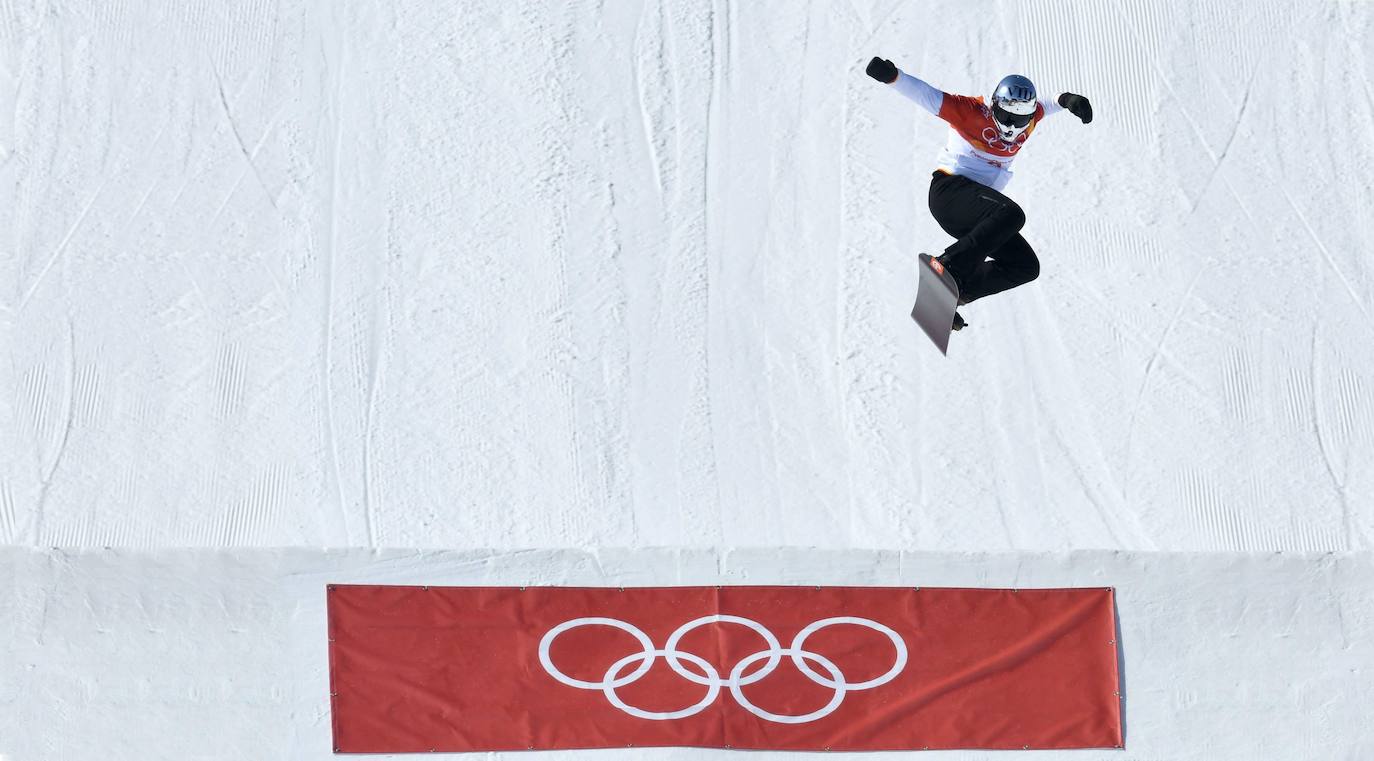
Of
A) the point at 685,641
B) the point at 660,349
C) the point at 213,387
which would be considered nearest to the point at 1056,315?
the point at 660,349

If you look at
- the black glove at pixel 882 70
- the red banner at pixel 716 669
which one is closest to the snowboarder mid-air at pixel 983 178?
the black glove at pixel 882 70

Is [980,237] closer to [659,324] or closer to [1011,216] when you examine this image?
[1011,216]

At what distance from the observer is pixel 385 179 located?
11.1 meters

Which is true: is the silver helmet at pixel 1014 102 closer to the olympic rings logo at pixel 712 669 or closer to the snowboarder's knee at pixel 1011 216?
the snowboarder's knee at pixel 1011 216

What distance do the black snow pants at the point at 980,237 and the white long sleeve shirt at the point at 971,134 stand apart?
7 cm

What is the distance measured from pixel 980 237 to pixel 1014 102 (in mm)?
701

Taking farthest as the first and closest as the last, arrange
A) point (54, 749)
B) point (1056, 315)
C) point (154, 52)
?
point (154, 52)
point (1056, 315)
point (54, 749)

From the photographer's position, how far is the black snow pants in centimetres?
947

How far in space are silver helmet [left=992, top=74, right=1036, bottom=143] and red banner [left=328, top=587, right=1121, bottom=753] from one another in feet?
7.53

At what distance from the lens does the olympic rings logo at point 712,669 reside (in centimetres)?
916

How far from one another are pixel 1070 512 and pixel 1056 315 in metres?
1.25

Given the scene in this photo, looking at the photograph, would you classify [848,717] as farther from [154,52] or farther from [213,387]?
[154,52]

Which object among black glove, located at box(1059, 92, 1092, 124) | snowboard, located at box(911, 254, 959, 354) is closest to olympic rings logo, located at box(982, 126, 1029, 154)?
black glove, located at box(1059, 92, 1092, 124)

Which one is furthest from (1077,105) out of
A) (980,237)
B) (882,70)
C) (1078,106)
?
(882,70)
